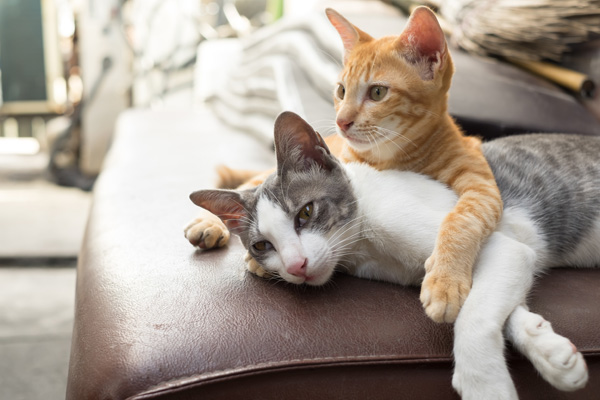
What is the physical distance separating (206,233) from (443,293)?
48 cm

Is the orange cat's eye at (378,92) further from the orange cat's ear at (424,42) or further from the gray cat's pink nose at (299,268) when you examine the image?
the gray cat's pink nose at (299,268)

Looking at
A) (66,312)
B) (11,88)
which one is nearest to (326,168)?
(66,312)

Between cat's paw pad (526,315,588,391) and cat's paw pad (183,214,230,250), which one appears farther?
cat's paw pad (183,214,230,250)

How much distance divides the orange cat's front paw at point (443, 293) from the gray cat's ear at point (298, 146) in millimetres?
304

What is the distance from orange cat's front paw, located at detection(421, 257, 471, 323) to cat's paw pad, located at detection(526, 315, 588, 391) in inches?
4.1

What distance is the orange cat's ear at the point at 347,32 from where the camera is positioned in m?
1.18

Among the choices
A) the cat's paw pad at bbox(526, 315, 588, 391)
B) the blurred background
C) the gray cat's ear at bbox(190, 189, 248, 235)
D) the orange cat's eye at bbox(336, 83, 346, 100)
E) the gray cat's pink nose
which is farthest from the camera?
the blurred background

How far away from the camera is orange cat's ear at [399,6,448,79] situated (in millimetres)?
987

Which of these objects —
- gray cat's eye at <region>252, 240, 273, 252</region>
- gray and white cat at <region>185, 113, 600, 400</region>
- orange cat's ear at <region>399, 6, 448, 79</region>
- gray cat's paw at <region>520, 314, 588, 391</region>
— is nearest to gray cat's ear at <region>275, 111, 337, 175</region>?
gray and white cat at <region>185, 113, 600, 400</region>

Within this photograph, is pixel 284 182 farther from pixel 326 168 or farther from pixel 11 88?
pixel 11 88

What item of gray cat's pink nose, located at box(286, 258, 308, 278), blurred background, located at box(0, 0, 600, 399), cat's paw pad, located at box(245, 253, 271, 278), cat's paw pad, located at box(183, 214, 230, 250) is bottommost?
blurred background, located at box(0, 0, 600, 399)

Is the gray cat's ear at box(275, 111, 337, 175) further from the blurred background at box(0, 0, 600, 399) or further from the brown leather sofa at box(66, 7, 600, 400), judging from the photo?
the blurred background at box(0, 0, 600, 399)

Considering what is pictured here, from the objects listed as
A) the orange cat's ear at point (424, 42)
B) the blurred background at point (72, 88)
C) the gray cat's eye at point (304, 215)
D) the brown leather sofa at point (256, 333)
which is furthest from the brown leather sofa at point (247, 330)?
the blurred background at point (72, 88)

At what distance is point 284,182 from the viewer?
0.97m
